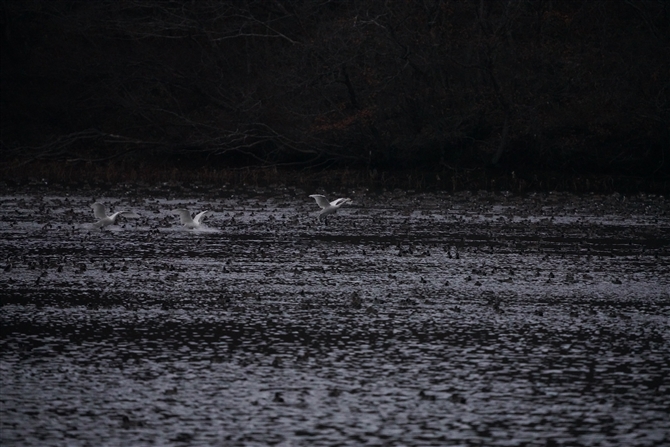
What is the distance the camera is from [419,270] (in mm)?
16516

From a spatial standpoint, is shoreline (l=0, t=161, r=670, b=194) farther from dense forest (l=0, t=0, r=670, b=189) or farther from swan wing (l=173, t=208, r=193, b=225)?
swan wing (l=173, t=208, r=193, b=225)

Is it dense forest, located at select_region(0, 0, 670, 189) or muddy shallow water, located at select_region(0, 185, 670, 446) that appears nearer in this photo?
muddy shallow water, located at select_region(0, 185, 670, 446)

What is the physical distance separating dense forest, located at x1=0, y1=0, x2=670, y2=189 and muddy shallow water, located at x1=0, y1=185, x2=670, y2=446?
18560 mm

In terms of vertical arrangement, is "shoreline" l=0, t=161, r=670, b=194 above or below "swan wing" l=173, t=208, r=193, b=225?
above

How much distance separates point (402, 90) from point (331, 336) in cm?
3034

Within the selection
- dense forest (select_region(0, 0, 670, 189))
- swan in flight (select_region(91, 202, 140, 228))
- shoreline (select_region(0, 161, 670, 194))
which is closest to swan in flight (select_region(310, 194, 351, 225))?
swan in flight (select_region(91, 202, 140, 228))

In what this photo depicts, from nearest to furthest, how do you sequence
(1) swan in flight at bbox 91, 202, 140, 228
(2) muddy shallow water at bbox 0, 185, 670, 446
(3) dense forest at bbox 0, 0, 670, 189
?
1. (2) muddy shallow water at bbox 0, 185, 670, 446
2. (1) swan in flight at bbox 91, 202, 140, 228
3. (3) dense forest at bbox 0, 0, 670, 189

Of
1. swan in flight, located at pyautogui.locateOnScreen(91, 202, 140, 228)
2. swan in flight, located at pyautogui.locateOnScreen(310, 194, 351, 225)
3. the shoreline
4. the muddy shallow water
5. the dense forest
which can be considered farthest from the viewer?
the dense forest

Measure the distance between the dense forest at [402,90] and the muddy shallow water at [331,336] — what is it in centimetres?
1856

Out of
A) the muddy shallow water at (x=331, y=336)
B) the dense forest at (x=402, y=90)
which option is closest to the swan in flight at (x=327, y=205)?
the muddy shallow water at (x=331, y=336)

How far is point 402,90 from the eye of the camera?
4094 cm

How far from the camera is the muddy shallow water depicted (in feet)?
26.9

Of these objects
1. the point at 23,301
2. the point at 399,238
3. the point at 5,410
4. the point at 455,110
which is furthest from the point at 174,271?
the point at 455,110

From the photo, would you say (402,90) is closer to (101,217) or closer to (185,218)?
(185,218)
